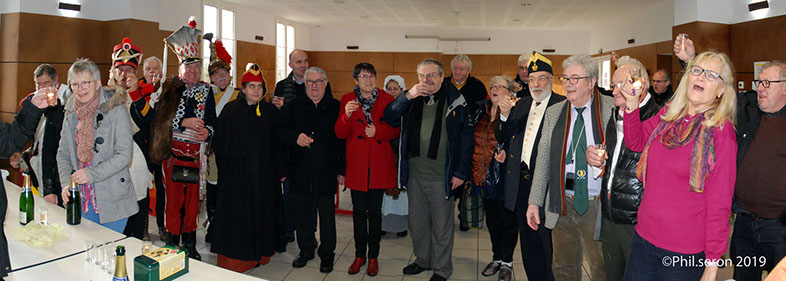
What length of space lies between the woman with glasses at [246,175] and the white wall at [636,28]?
925cm

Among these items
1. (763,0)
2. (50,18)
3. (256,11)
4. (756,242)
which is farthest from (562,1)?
(50,18)

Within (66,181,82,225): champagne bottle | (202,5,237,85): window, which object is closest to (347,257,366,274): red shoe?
(66,181,82,225): champagne bottle

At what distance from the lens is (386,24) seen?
15305mm

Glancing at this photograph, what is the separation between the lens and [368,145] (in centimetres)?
386

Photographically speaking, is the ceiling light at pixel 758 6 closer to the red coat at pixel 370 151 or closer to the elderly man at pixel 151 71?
the red coat at pixel 370 151

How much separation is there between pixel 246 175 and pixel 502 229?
2.05 metres

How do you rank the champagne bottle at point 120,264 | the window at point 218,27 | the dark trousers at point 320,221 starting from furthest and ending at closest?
the window at point 218,27 < the dark trousers at point 320,221 < the champagne bottle at point 120,264

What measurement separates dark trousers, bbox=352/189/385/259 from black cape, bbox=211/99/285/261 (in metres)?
0.68

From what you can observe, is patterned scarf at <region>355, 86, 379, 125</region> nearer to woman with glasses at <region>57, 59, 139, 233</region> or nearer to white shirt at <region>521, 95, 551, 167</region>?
white shirt at <region>521, 95, 551, 167</region>

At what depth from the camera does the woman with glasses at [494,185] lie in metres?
3.79

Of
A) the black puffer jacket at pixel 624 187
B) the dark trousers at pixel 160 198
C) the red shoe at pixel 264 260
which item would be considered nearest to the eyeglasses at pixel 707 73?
the black puffer jacket at pixel 624 187

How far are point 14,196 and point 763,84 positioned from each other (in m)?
4.59

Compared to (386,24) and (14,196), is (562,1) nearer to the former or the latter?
(386,24)

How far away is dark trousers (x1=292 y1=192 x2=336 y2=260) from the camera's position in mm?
4047
